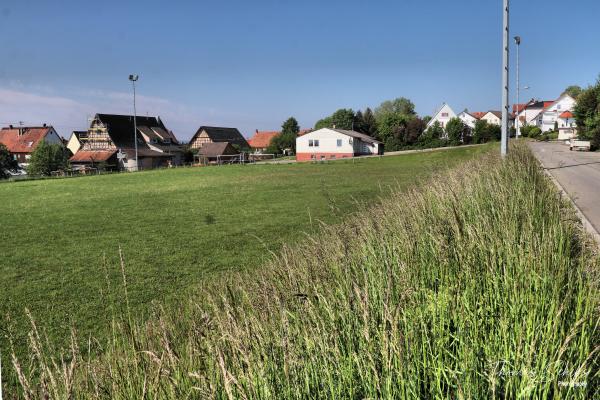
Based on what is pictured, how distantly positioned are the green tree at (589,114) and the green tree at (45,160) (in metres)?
67.8

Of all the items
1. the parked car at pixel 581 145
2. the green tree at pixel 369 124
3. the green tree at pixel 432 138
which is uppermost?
the green tree at pixel 369 124

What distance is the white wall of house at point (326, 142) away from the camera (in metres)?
75.9

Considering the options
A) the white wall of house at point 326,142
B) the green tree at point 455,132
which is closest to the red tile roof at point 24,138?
the white wall of house at point 326,142

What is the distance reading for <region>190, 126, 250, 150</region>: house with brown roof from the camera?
99.6 metres

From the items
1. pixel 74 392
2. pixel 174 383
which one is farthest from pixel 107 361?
pixel 174 383

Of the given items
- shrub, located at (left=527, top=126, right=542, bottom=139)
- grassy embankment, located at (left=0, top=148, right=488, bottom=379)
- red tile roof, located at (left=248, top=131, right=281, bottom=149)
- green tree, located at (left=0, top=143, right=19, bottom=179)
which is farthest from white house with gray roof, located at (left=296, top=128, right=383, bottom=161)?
grassy embankment, located at (left=0, top=148, right=488, bottom=379)

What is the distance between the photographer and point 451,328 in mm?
3225

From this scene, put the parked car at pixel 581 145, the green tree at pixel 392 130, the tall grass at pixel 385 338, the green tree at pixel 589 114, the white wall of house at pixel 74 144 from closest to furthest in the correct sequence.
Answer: the tall grass at pixel 385 338, the green tree at pixel 589 114, the parked car at pixel 581 145, the white wall of house at pixel 74 144, the green tree at pixel 392 130

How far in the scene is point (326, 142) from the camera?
252 feet

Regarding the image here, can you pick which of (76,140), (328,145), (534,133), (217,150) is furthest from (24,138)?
(534,133)

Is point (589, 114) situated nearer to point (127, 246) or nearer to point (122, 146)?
point (127, 246)

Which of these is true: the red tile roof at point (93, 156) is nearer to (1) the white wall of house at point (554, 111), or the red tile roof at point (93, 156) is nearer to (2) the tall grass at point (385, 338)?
(2) the tall grass at point (385, 338)

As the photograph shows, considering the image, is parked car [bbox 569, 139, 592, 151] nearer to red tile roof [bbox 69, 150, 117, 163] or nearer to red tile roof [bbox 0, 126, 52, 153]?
red tile roof [bbox 69, 150, 117, 163]

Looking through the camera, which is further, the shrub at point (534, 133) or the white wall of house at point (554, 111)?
the white wall of house at point (554, 111)
